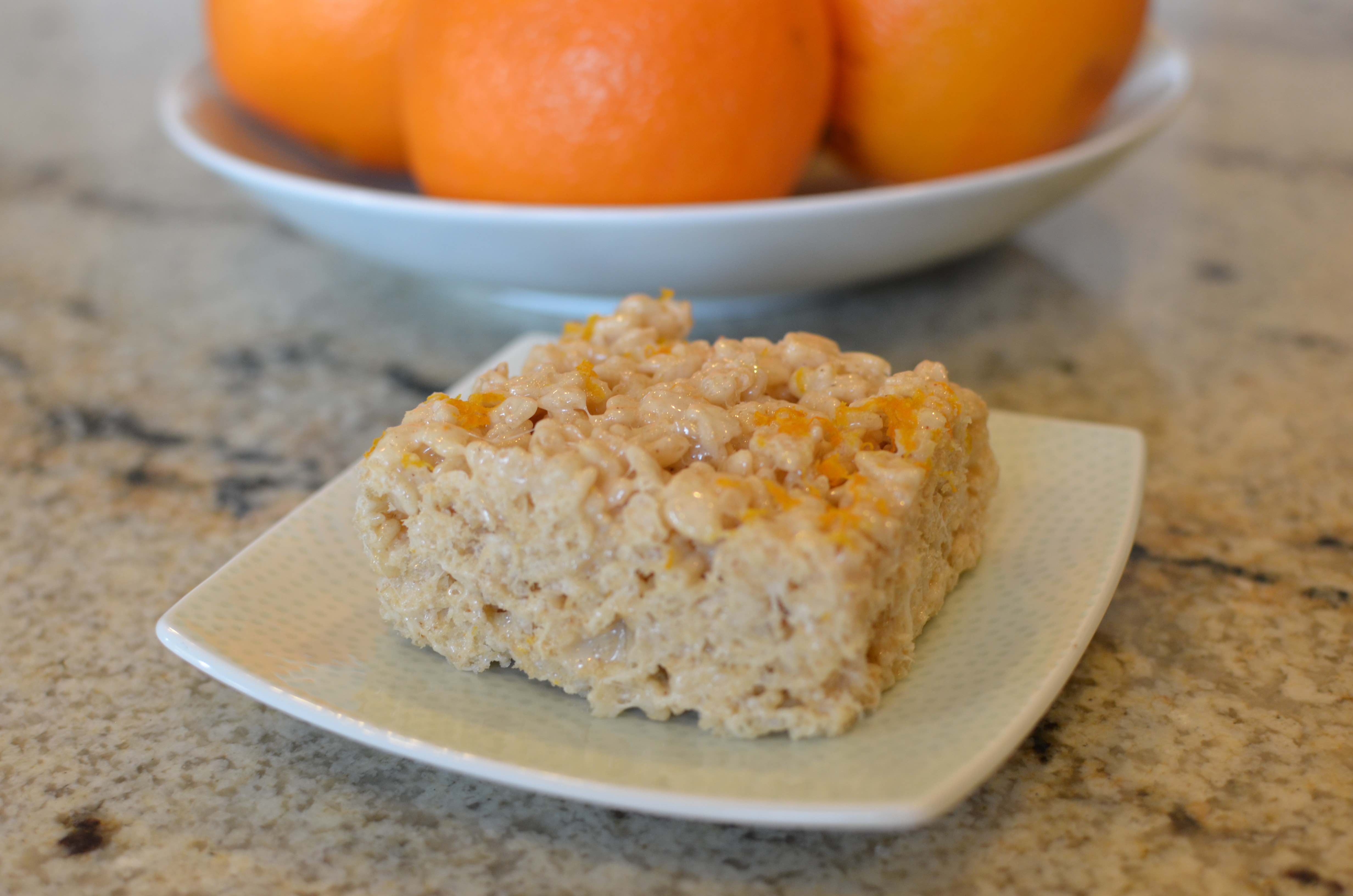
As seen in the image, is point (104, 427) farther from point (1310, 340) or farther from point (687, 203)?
point (1310, 340)

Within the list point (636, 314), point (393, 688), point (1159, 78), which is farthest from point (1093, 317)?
point (393, 688)

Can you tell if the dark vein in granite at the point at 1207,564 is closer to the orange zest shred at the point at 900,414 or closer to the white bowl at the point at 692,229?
the orange zest shred at the point at 900,414

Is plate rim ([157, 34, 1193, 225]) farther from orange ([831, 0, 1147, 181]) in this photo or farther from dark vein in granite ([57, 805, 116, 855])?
dark vein in granite ([57, 805, 116, 855])

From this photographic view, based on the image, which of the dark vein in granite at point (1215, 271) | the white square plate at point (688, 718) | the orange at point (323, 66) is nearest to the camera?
the white square plate at point (688, 718)

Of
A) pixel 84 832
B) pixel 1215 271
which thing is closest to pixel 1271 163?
pixel 1215 271

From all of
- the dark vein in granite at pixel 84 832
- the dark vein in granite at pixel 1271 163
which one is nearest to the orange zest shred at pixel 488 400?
the dark vein in granite at pixel 84 832

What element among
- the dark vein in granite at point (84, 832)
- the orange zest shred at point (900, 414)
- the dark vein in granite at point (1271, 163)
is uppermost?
the orange zest shred at point (900, 414)

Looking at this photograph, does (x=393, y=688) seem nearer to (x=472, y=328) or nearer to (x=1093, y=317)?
(x=472, y=328)
